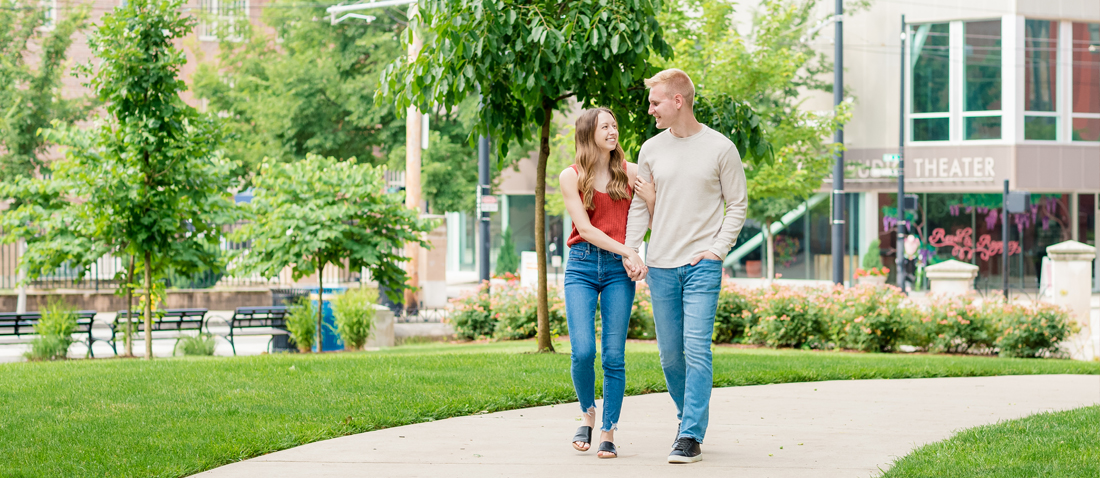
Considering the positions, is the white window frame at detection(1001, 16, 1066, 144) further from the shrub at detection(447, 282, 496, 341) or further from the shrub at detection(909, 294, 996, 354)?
the shrub at detection(447, 282, 496, 341)

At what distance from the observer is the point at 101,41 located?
11.5 metres

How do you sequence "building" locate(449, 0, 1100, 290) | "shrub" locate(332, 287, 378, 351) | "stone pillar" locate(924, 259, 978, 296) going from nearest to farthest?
"shrub" locate(332, 287, 378, 351) < "stone pillar" locate(924, 259, 978, 296) < "building" locate(449, 0, 1100, 290)

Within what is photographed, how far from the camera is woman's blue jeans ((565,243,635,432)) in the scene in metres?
5.04

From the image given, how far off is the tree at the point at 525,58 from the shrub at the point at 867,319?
571cm

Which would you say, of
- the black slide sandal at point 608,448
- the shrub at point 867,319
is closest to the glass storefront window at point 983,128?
the shrub at point 867,319

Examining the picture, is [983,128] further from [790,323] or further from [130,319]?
[130,319]

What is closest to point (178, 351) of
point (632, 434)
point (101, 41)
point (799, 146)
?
point (101, 41)

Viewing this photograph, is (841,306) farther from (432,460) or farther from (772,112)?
(432,460)

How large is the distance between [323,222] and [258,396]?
7111 mm

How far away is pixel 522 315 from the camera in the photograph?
15336 mm

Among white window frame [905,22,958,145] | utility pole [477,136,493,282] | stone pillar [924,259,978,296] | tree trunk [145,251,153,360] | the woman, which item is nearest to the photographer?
the woman

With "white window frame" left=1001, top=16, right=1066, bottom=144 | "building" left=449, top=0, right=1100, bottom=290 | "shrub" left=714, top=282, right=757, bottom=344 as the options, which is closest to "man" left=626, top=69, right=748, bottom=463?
"shrub" left=714, top=282, right=757, bottom=344

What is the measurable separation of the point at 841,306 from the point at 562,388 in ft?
25.3

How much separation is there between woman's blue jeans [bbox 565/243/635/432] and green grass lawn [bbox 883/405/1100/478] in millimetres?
1361
